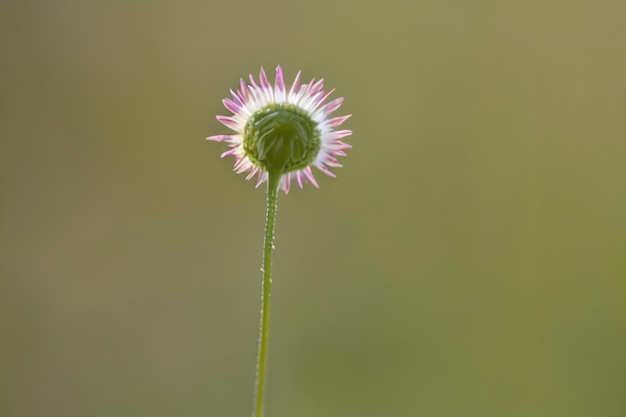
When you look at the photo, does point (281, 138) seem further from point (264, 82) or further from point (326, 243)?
point (326, 243)

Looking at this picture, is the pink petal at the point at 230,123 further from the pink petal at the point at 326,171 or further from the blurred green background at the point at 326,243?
the blurred green background at the point at 326,243

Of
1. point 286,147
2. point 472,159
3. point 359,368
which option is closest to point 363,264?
point 359,368

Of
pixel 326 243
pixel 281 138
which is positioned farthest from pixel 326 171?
pixel 326 243

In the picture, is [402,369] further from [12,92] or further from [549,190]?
[12,92]

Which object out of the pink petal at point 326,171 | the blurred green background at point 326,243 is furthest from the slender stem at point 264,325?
the blurred green background at point 326,243

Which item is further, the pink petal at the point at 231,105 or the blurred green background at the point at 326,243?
the blurred green background at the point at 326,243

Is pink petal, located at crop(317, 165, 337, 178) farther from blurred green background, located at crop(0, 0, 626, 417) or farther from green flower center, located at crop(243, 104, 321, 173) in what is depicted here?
blurred green background, located at crop(0, 0, 626, 417)

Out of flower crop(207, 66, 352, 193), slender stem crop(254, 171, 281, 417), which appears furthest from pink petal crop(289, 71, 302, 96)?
slender stem crop(254, 171, 281, 417)

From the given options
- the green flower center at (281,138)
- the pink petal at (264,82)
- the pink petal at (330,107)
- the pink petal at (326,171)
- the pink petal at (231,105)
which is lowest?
the pink petal at (326,171)
